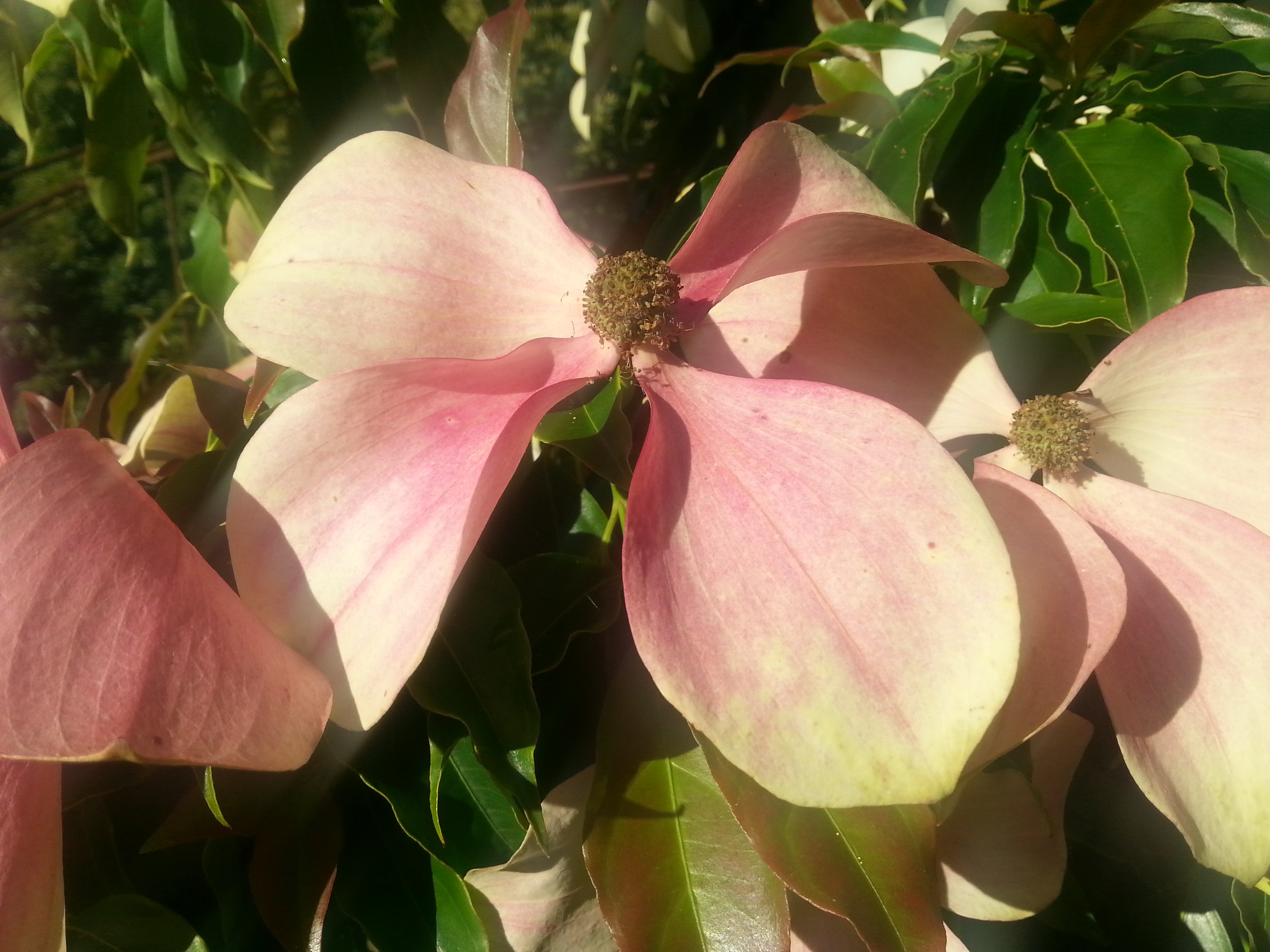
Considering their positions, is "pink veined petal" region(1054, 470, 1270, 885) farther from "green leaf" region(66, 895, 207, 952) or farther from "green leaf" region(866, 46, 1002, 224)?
"green leaf" region(66, 895, 207, 952)

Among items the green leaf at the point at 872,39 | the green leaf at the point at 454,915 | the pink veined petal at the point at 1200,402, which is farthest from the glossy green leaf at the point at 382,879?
the green leaf at the point at 872,39

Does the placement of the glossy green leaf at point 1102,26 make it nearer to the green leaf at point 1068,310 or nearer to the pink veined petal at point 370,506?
the green leaf at point 1068,310

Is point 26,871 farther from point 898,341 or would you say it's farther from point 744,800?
point 898,341

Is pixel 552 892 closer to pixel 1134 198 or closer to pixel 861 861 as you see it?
pixel 861 861

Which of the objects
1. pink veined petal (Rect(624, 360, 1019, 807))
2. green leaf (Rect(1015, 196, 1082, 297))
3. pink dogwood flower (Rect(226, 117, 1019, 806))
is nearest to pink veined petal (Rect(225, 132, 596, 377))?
pink dogwood flower (Rect(226, 117, 1019, 806))

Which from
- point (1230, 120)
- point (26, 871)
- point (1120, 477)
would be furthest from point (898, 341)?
point (26, 871)
